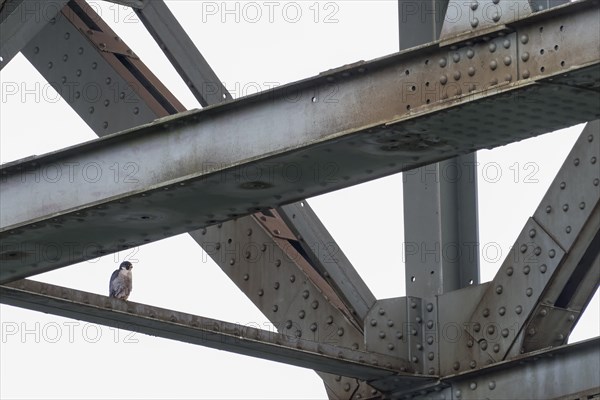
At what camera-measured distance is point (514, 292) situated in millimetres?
10562

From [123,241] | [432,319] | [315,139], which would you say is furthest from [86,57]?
[315,139]

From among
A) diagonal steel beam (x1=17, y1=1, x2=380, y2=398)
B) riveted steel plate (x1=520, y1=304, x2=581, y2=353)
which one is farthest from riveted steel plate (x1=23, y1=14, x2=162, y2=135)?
riveted steel plate (x1=520, y1=304, x2=581, y2=353)

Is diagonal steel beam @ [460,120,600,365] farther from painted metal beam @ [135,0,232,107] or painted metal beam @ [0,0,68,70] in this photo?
painted metal beam @ [0,0,68,70]

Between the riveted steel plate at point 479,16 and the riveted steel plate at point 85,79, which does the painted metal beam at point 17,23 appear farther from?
the riveted steel plate at point 479,16

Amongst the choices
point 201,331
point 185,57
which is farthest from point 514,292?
point 185,57

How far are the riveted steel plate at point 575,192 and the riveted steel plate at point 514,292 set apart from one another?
0.09 meters

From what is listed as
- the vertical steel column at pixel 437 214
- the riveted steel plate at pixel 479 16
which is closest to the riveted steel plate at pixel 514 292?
the vertical steel column at pixel 437 214

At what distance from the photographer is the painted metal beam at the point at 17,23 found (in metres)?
9.23

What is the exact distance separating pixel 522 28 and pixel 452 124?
0.49m

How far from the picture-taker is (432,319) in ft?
36.4

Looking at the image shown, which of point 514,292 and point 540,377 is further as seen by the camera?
point 514,292

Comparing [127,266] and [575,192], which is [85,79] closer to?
[127,266]

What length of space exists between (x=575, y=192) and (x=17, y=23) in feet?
11.4

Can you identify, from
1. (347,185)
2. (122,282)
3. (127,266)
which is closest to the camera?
(347,185)
